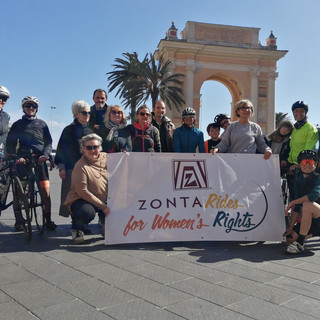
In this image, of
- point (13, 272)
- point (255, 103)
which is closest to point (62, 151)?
point (13, 272)

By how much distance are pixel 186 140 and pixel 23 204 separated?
2.58 m

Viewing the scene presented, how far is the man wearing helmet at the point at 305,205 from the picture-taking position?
4.40 m

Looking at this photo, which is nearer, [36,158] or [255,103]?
[36,158]

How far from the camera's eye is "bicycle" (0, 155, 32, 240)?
15.7ft

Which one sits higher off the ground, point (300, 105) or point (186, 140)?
point (300, 105)

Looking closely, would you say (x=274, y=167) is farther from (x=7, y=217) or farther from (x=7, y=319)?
(x=7, y=217)

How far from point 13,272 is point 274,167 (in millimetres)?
3573

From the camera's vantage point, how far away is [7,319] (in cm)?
240

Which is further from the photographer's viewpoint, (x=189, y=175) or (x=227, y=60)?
(x=227, y=60)

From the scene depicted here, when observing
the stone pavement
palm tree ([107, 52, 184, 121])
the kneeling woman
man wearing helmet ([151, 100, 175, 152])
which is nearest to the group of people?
the kneeling woman

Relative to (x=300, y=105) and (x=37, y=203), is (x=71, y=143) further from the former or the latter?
(x=300, y=105)

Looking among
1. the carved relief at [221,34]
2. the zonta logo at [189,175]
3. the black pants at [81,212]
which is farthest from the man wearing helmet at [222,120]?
the carved relief at [221,34]

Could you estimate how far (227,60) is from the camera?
4109 cm

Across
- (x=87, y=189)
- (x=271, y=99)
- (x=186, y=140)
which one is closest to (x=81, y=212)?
(x=87, y=189)
